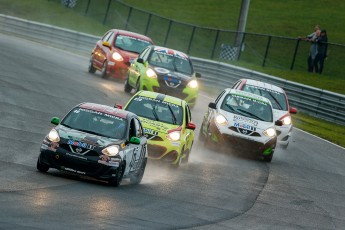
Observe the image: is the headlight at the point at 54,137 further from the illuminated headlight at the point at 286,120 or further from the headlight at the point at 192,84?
the headlight at the point at 192,84

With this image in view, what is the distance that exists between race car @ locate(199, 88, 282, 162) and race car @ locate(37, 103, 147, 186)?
272 inches

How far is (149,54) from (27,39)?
19537mm

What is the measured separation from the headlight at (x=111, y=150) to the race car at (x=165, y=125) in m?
4.04

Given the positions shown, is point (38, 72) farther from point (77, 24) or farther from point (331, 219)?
point (77, 24)

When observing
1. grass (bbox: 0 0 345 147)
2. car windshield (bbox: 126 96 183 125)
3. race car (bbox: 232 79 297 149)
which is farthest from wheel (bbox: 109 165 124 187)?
grass (bbox: 0 0 345 147)

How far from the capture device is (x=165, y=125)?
22.3 m

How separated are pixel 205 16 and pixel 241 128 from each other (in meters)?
40.0

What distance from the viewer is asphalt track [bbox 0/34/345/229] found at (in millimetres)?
14555

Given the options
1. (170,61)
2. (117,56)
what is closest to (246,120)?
(170,61)

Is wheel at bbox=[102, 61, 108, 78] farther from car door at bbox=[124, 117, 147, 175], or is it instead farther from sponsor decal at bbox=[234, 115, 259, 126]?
car door at bbox=[124, 117, 147, 175]

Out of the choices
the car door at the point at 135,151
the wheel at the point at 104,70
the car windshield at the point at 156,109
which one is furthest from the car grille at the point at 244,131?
the wheel at the point at 104,70

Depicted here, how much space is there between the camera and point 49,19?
59.7 meters

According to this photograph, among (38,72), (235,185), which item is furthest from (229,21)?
(235,185)

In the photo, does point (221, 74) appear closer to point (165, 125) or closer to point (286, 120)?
point (286, 120)
